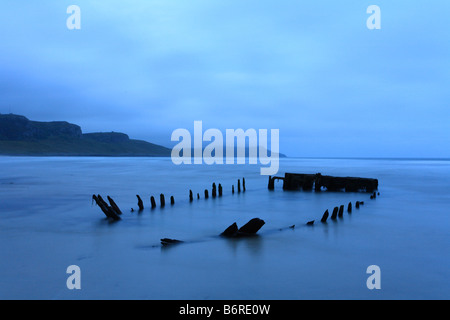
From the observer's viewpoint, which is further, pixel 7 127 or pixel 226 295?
pixel 7 127

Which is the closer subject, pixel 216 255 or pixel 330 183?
pixel 216 255

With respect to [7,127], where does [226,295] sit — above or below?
below

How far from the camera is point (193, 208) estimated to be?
18.6m

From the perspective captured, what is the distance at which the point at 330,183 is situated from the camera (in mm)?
27547

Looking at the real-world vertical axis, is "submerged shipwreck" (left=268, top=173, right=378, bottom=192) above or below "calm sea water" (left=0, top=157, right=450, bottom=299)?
above

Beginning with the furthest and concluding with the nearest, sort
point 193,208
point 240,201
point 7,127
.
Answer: point 7,127 → point 240,201 → point 193,208

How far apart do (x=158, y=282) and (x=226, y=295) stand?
158 centimetres

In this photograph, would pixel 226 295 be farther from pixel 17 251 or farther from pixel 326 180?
pixel 326 180

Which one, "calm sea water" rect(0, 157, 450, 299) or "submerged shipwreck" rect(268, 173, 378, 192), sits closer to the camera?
"calm sea water" rect(0, 157, 450, 299)

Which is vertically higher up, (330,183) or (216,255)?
(330,183)

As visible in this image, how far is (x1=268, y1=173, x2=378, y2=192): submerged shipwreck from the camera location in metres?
26.8

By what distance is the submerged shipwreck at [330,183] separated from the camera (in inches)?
1057

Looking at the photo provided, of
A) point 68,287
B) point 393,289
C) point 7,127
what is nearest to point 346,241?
point 393,289
